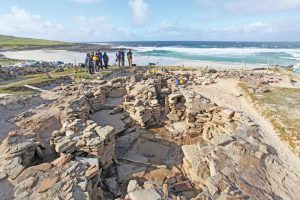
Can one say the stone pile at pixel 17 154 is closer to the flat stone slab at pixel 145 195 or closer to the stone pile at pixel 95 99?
the flat stone slab at pixel 145 195

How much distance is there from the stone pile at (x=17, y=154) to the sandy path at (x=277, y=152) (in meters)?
7.10

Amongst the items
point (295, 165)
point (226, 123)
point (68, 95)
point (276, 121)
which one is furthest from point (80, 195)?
point (68, 95)

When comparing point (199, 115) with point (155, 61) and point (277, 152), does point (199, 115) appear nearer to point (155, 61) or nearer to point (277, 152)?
point (277, 152)

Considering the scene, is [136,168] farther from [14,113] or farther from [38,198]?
[14,113]

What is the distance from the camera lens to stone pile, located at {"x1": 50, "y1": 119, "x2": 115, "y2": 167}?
28.3 ft

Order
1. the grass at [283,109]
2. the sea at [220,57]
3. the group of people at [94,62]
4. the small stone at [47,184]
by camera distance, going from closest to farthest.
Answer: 1. the small stone at [47,184]
2. the grass at [283,109]
3. the group of people at [94,62]
4. the sea at [220,57]

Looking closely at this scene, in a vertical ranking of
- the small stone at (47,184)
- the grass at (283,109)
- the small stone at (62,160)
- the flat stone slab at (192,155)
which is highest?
the grass at (283,109)

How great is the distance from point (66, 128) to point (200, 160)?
199 inches

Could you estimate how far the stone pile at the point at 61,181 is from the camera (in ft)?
20.8

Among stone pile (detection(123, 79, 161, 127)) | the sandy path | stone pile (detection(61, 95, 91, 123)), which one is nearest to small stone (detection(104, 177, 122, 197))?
stone pile (detection(61, 95, 91, 123))

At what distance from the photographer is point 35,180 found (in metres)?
6.76

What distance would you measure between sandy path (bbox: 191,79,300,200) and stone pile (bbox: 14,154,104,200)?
16.3ft

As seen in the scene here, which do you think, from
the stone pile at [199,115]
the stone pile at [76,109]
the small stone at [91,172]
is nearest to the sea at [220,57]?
the stone pile at [199,115]

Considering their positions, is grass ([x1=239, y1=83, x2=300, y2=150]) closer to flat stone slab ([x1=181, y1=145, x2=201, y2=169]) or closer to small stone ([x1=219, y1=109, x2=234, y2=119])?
small stone ([x1=219, y1=109, x2=234, y2=119])
